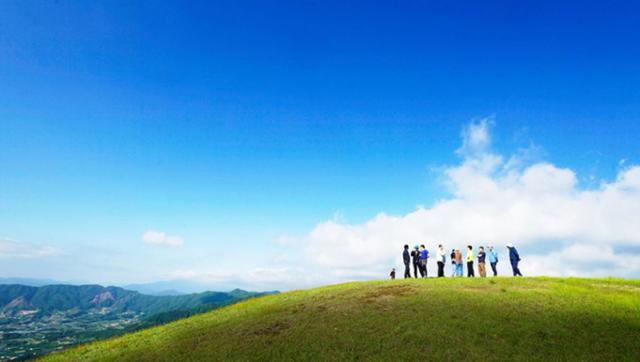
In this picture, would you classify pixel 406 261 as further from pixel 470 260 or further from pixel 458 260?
pixel 470 260

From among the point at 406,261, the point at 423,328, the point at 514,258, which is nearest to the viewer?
the point at 423,328

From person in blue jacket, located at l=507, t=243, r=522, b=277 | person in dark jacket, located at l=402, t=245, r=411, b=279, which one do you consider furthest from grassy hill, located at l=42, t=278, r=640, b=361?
person in dark jacket, located at l=402, t=245, r=411, b=279

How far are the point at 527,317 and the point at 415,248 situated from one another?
18.6 metres

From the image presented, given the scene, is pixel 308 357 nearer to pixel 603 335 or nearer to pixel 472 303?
pixel 472 303

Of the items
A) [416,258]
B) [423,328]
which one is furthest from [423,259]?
[423,328]

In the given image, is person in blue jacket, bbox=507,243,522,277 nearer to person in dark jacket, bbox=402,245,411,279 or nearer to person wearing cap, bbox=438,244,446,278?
person wearing cap, bbox=438,244,446,278

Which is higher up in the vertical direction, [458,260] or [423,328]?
[458,260]

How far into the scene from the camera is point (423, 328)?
2098 cm

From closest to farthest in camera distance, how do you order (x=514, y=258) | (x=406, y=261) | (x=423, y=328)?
(x=423, y=328) < (x=514, y=258) < (x=406, y=261)

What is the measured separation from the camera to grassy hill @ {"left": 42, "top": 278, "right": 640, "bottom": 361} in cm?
1830

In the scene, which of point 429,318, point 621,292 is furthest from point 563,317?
point 621,292

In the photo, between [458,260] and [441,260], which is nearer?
[441,260]

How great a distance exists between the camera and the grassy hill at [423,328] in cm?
1830

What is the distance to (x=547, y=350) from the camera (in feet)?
57.8
